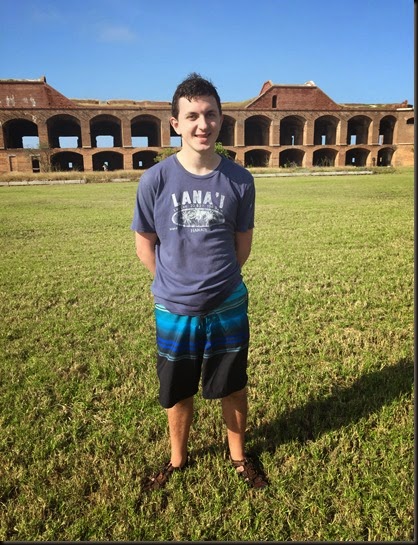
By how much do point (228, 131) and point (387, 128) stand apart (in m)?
18.4

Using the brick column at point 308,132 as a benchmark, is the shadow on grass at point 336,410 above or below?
below

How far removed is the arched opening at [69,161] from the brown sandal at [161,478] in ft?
137

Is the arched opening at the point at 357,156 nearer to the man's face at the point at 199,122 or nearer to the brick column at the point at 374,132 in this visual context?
the brick column at the point at 374,132

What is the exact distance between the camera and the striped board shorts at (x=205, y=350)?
1.99 meters

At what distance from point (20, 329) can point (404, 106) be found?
5025cm

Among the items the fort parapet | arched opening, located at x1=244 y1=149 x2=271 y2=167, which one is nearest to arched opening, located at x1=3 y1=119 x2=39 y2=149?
the fort parapet

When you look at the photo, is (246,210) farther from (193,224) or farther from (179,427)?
(179,427)

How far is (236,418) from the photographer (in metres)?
2.22

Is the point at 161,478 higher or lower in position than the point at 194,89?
lower

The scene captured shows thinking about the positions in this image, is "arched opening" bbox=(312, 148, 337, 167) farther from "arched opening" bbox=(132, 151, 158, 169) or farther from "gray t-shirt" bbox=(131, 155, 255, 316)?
"gray t-shirt" bbox=(131, 155, 255, 316)

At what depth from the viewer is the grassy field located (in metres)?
1.93

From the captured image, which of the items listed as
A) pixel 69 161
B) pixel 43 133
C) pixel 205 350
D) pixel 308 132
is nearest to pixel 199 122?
pixel 205 350

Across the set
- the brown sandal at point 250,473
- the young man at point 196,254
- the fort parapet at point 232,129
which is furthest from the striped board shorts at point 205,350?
the fort parapet at point 232,129

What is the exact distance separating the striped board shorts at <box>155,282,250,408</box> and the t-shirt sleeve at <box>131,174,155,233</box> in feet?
1.32
